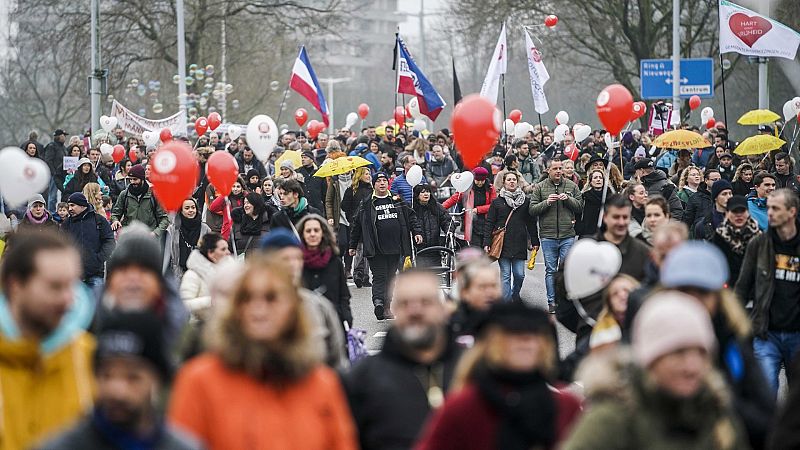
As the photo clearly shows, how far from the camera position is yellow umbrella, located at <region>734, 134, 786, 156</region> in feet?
62.0

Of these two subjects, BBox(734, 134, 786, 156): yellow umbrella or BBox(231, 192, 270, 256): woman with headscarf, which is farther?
BBox(734, 134, 786, 156): yellow umbrella

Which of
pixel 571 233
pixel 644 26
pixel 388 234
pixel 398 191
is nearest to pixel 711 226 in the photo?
pixel 571 233

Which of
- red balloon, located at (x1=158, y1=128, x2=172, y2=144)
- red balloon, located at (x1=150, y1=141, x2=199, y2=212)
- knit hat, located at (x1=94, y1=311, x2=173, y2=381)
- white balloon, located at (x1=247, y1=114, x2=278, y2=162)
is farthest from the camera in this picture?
red balloon, located at (x1=158, y1=128, x2=172, y2=144)

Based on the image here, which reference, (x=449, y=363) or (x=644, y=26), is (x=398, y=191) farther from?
(x=644, y=26)

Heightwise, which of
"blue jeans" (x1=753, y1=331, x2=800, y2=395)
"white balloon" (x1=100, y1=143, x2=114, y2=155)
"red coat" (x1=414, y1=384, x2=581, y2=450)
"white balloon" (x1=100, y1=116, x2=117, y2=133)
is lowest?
"blue jeans" (x1=753, y1=331, x2=800, y2=395)

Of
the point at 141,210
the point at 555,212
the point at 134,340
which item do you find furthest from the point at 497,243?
the point at 134,340

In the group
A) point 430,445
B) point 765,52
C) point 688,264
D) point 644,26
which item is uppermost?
point 644,26

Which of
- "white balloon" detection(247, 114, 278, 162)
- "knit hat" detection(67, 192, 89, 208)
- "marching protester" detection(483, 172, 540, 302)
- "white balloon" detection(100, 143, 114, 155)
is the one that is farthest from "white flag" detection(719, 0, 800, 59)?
"knit hat" detection(67, 192, 89, 208)

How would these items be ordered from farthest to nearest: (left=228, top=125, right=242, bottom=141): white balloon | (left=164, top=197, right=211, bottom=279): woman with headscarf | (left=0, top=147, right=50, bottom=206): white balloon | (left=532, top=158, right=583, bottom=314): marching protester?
(left=228, top=125, right=242, bottom=141): white balloon → (left=532, top=158, right=583, bottom=314): marching protester → (left=164, top=197, right=211, bottom=279): woman with headscarf → (left=0, top=147, right=50, bottom=206): white balloon

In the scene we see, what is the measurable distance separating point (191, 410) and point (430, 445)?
787 mm

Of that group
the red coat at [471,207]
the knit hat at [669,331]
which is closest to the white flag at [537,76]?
the red coat at [471,207]

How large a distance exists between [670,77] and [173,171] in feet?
71.8

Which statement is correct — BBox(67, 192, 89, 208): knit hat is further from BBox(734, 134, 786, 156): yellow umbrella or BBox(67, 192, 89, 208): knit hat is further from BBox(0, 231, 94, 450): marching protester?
BBox(734, 134, 786, 156): yellow umbrella

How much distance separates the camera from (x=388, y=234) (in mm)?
16188
